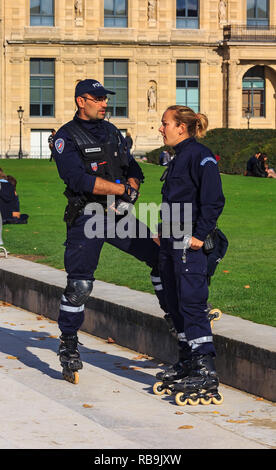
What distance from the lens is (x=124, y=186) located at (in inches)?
320

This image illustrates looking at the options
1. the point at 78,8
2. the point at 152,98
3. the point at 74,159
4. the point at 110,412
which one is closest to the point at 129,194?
the point at 74,159

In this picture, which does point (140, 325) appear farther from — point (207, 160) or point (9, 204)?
point (9, 204)

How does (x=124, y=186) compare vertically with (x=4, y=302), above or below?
above

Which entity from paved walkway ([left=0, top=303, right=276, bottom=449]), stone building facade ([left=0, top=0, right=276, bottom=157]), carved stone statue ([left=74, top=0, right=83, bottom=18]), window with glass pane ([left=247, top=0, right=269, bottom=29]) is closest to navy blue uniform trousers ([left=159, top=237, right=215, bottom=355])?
paved walkway ([left=0, top=303, right=276, bottom=449])

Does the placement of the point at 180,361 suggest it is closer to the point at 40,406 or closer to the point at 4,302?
the point at 40,406

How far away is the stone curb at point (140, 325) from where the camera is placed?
7742 mm

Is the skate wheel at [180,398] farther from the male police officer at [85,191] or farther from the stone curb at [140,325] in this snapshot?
the male police officer at [85,191]

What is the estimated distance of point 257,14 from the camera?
7531cm

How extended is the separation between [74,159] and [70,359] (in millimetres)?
1488

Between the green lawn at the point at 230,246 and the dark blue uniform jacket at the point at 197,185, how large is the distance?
68.9 inches

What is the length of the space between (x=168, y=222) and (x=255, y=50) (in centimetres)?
6785

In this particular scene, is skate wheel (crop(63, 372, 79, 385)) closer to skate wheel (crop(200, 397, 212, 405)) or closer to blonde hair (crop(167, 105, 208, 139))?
skate wheel (crop(200, 397, 212, 405))

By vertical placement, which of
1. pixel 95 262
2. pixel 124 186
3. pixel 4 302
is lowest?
pixel 4 302
